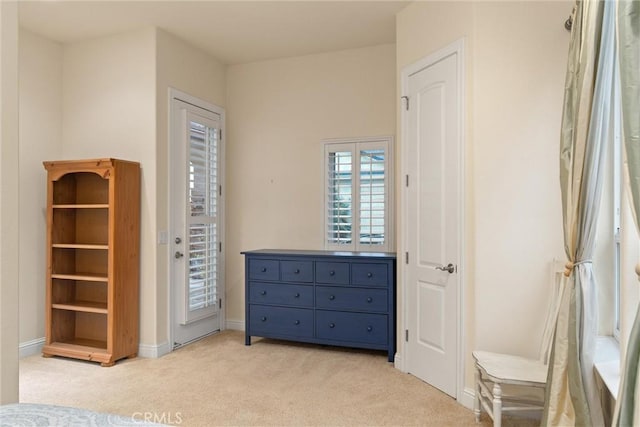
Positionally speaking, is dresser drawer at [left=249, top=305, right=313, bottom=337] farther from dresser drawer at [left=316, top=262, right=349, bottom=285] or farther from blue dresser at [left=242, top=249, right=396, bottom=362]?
dresser drawer at [left=316, top=262, right=349, bottom=285]

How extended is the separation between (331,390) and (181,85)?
3.11 meters

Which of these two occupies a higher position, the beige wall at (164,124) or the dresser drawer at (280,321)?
the beige wall at (164,124)

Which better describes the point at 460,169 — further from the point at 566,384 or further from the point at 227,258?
the point at 227,258

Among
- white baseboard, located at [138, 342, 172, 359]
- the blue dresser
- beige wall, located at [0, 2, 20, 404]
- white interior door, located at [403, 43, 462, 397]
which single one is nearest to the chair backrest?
white interior door, located at [403, 43, 462, 397]

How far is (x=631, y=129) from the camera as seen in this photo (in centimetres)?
139

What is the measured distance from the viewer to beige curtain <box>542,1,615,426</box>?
73.7 inches

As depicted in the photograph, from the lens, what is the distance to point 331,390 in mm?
3168

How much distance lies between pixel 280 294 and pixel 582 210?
9.24ft

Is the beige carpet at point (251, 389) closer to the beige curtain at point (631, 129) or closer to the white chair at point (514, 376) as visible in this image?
the white chair at point (514, 376)

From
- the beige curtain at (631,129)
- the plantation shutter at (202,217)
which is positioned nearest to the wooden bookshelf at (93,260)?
the plantation shutter at (202,217)

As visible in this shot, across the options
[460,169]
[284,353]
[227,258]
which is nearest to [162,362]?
[284,353]

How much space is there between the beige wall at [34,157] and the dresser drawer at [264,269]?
1.95 meters

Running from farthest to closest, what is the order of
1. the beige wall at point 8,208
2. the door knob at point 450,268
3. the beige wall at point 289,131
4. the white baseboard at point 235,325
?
the white baseboard at point 235,325
the beige wall at point 289,131
the door knob at point 450,268
the beige wall at point 8,208

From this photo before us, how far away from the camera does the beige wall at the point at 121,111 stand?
3947 mm
